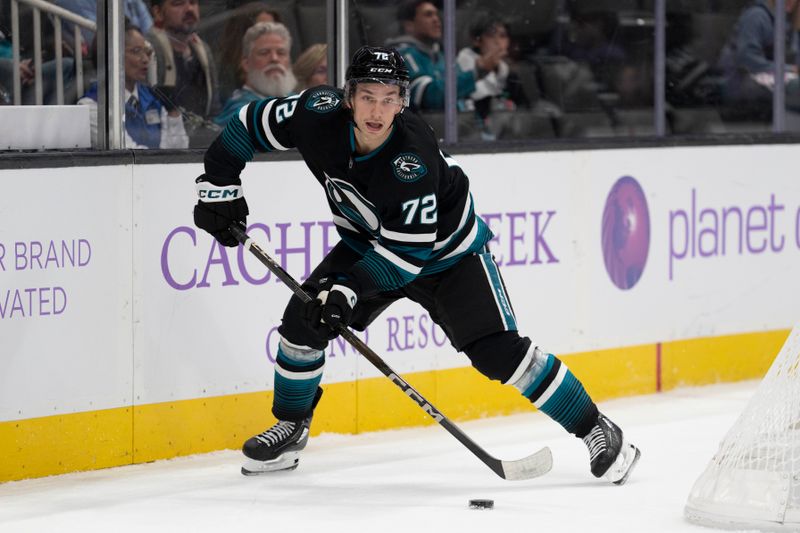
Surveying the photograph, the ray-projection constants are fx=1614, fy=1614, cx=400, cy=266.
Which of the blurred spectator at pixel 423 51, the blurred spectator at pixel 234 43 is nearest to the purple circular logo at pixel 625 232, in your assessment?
the blurred spectator at pixel 423 51

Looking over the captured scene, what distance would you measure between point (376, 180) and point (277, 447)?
83cm

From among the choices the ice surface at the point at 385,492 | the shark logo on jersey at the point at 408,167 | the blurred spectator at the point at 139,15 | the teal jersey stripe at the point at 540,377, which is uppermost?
the blurred spectator at the point at 139,15

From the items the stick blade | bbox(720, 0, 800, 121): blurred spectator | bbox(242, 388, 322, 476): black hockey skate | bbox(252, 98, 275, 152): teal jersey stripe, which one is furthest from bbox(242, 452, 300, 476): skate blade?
bbox(720, 0, 800, 121): blurred spectator

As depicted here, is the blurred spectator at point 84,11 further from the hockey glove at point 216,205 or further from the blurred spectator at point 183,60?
the hockey glove at point 216,205

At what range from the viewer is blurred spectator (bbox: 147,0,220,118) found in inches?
177

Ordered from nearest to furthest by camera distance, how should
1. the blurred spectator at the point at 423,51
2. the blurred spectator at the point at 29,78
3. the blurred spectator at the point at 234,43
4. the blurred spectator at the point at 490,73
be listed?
the blurred spectator at the point at 29,78
the blurred spectator at the point at 234,43
the blurred spectator at the point at 423,51
the blurred spectator at the point at 490,73

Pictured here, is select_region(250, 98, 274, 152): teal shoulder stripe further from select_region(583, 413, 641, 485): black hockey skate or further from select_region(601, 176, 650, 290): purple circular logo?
select_region(601, 176, 650, 290): purple circular logo

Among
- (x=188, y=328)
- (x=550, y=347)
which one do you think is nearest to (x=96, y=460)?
(x=188, y=328)

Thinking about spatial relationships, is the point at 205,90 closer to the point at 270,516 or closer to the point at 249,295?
the point at 249,295

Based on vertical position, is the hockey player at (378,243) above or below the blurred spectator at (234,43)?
below

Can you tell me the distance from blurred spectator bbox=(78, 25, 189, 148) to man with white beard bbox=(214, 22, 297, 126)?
0.20 meters

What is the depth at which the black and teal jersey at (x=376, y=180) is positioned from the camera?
367 centimetres

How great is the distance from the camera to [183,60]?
4566 millimetres

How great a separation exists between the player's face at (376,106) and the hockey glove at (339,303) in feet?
1.15
